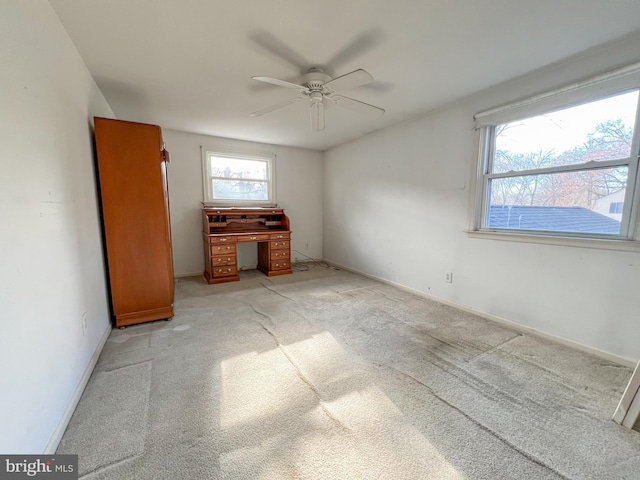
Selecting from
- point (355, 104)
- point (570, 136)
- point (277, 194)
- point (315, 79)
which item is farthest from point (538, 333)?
point (277, 194)

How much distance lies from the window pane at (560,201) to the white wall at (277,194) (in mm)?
3306

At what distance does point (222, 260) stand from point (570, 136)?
4.22 metres

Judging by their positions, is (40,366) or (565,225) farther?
(565,225)

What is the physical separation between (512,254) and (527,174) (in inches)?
30.1

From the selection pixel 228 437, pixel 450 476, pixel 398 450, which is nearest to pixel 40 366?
pixel 228 437

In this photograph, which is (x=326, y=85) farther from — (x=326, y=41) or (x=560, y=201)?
(x=560, y=201)

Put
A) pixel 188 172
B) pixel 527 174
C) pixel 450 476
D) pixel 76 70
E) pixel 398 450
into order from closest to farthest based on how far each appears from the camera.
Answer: pixel 450 476 < pixel 398 450 < pixel 76 70 < pixel 527 174 < pixel 188 172

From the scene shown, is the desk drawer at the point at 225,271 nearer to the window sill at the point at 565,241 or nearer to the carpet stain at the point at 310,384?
the carpet stain at the point at 310,384

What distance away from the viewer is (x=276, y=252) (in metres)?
4.35

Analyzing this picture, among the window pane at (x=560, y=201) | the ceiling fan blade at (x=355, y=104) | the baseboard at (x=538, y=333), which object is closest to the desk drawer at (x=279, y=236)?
the baseboard at (x=538, y=333)

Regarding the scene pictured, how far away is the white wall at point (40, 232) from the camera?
0.99 m

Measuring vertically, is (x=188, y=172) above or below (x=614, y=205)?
above

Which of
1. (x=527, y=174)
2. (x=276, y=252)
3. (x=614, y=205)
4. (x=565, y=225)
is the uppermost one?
(x=527, y=174)

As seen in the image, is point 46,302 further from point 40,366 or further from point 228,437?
point 228,437
